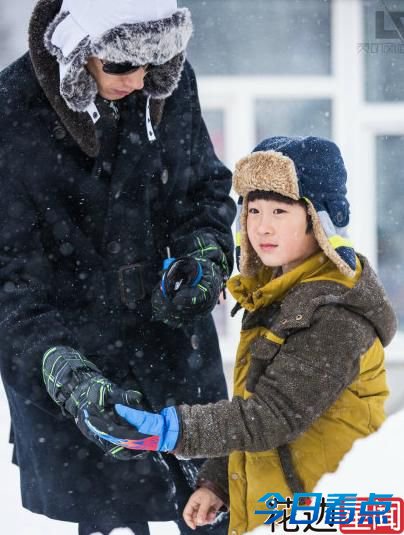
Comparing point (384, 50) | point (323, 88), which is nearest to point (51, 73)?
point (323, 88)

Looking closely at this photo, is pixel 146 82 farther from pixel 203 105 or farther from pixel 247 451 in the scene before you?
pixel 203 105

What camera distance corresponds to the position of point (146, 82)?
2420 millimetres

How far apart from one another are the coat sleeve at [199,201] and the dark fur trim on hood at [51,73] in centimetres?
35

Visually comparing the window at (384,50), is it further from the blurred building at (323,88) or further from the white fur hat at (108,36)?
the white fur hat at (108,36)

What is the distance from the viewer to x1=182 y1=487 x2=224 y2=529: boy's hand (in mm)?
2225

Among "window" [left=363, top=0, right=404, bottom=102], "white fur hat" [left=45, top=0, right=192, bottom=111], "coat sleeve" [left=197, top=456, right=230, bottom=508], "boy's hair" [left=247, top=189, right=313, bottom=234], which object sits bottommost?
"coat sleeve" [left=197, top=456, right=230, bottom=508]

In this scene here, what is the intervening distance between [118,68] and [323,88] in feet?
9.37

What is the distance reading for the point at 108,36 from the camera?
2.11 m

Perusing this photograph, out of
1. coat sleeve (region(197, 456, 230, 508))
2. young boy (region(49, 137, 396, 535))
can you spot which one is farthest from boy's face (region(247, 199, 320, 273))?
coat sleeve (region(197, 456, 230, 508))

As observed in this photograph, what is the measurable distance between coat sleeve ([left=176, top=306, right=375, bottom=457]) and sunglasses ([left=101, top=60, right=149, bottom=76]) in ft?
2.57

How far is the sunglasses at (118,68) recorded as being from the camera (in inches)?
85.0

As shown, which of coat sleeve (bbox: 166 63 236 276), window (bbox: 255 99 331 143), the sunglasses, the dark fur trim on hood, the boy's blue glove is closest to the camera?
the boy's blue glove

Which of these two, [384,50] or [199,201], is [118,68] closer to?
[199,201]

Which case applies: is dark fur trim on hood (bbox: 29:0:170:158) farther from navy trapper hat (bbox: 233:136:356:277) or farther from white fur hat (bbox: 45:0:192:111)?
navy trapper hat (bbox: 233:136:356:277)
